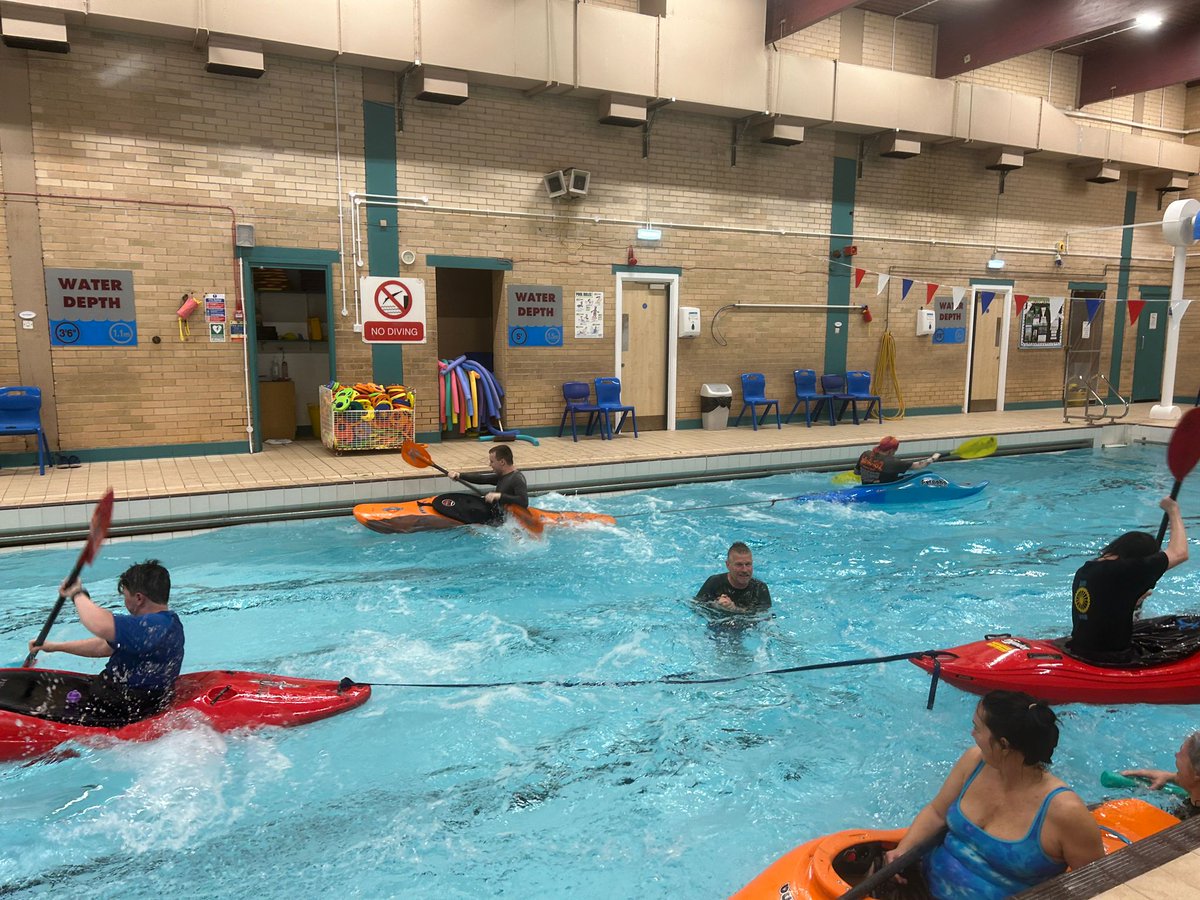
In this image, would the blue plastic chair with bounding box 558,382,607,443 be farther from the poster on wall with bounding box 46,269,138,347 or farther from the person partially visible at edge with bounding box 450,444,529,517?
the poster on wall with bounding box 46,269,138,347

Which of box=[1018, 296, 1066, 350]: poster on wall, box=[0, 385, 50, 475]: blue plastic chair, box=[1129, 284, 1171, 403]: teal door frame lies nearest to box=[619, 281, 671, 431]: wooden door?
box=[0, 385, 50, 475]: blue plastic chair

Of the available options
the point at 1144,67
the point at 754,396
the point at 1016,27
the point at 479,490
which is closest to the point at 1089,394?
the point at 1144,67

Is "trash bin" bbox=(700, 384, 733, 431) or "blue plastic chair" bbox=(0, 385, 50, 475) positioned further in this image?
"trash bin" bbox=(700, 384, 733, 431)

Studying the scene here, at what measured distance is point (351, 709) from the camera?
4.34 meters

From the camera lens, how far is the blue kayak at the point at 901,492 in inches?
348

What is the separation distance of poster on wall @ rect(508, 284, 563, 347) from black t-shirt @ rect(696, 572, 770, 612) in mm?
6731

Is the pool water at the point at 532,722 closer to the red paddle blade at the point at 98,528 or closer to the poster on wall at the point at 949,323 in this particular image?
the red paddle blade at the point at 98,528

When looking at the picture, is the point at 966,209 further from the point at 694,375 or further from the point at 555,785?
the point at 555,785

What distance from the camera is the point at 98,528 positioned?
4.04 metres

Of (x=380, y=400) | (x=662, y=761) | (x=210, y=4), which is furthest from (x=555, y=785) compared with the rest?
(x=210, y=4)

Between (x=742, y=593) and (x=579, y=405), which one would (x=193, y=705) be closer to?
(x=742, y=593)

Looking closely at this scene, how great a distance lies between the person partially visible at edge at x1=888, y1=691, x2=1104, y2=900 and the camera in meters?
2.28

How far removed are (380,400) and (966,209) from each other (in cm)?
1131

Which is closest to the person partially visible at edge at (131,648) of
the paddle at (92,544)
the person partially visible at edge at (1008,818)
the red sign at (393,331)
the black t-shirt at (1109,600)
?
the paddle at (92,544)
